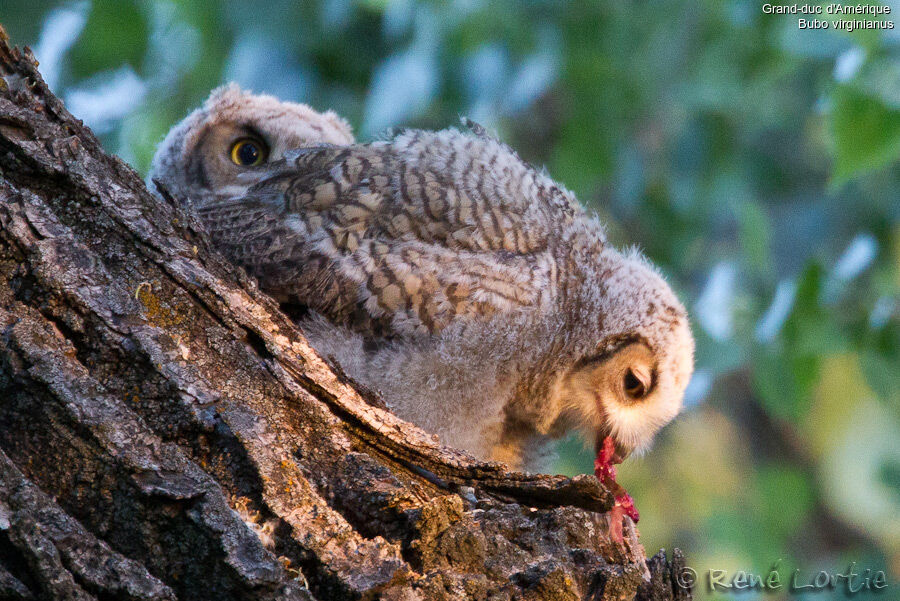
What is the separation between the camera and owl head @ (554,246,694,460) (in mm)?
1753

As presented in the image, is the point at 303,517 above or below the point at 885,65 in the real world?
below

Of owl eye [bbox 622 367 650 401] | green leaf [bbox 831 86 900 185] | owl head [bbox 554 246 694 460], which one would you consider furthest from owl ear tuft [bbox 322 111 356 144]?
green leaf [bbox 831 86 900 185]

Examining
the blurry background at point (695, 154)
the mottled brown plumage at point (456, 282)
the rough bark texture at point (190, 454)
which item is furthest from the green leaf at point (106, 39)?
the rough bark texture at point (190, 454)

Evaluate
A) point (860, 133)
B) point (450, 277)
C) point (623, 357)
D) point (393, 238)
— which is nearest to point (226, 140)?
point (393, 238)

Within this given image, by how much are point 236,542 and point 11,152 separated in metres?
0.61

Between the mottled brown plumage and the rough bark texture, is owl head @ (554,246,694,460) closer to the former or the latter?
the mottled brown plumage

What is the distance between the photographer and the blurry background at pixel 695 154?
9.75 ft

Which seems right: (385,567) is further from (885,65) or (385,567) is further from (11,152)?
(885,65)

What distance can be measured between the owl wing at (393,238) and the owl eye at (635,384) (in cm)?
31

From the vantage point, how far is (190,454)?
1.05m

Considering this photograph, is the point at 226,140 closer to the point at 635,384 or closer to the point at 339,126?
the point at 339,126

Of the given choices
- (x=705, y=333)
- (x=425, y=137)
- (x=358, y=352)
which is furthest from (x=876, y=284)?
(x=358, y=352)

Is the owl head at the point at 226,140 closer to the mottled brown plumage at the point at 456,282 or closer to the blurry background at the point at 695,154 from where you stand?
the mottled brown plumage at the point at 456,282

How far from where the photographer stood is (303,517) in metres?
1.03
